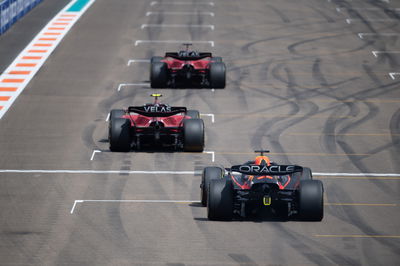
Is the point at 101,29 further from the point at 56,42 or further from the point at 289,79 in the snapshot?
the point at 289,79

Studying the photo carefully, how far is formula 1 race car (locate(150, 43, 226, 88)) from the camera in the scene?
44.2 meters

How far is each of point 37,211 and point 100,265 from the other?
5303 millimetres

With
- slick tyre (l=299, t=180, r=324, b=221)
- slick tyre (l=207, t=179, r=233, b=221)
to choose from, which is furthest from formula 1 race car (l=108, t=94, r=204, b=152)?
slick tyre (l=299, t=180, r=324, b=221)

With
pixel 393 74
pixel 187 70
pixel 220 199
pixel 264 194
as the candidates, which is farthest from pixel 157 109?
pixel 393 74

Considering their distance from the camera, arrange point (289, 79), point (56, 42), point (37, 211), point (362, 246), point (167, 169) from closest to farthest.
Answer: point (362, 246)
point (37, 211)
point (167, 169)
point (289, 79)
point (56, 42)

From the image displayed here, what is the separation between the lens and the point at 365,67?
50406 mm

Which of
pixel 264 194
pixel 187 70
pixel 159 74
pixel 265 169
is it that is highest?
pixel 265 169

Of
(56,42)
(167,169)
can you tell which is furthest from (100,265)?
(56,42)

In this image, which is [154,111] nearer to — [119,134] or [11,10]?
[119,134]

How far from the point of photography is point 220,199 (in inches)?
1003

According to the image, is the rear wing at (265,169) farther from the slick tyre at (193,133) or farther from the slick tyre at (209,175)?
the slick tyre at (193,133)

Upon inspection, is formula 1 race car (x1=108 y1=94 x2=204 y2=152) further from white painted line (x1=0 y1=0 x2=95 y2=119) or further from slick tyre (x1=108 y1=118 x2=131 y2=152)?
white painted line (x1=0 y1=0 x2=95 y2=119)

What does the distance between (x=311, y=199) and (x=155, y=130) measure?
31.6ft

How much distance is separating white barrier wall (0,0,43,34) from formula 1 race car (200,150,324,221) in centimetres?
3501
